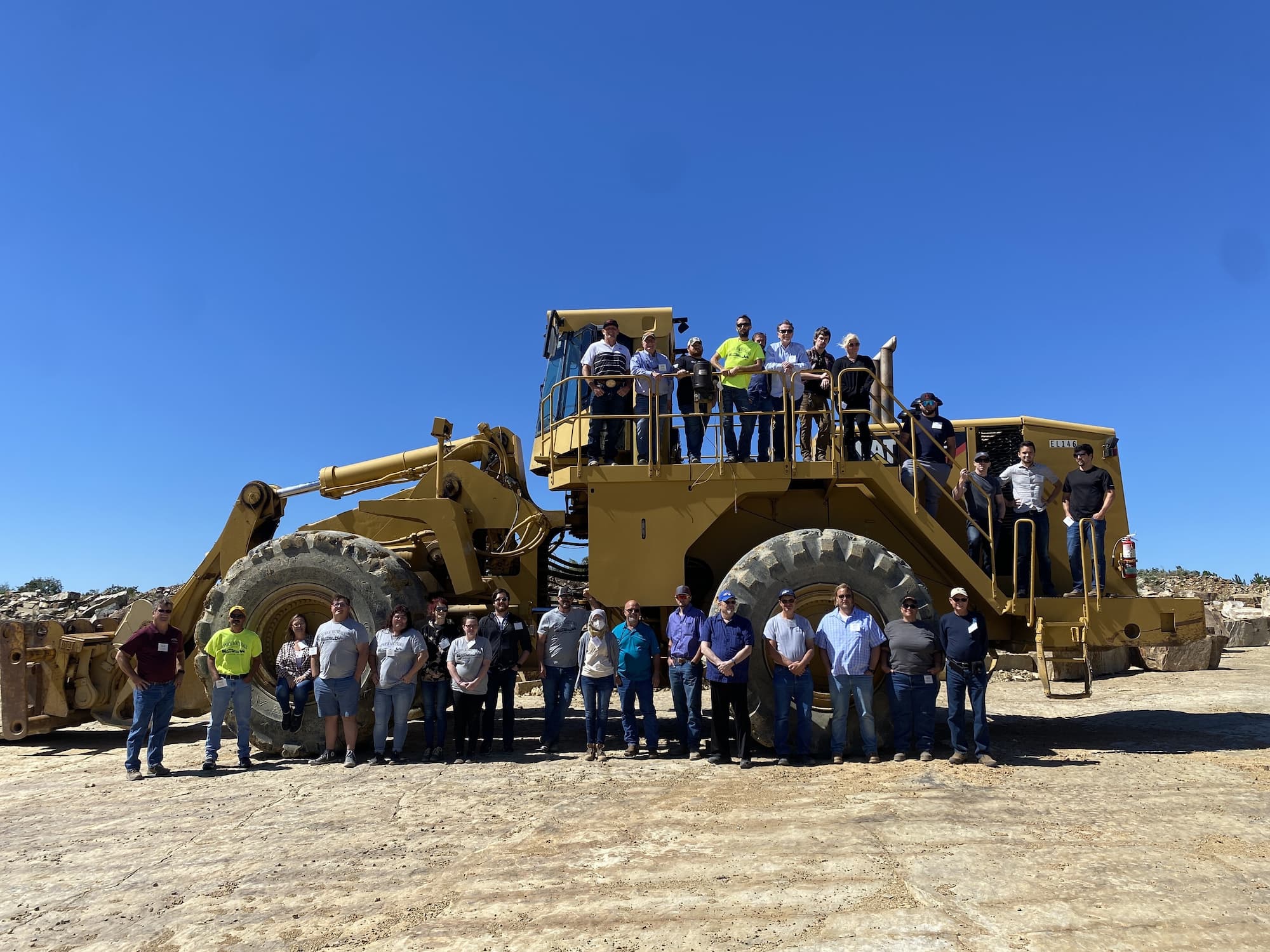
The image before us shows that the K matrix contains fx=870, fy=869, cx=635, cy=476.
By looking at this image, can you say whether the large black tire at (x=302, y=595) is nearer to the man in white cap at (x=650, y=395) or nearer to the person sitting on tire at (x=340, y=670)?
the person sitting on tire at (x=340, y=670)

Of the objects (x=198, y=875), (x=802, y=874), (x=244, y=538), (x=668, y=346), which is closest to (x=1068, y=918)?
(x=802, y=874)

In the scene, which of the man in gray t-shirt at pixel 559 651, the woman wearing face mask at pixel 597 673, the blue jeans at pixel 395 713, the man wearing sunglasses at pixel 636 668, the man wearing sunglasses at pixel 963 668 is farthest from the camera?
the man in gray t-shirt at pixel 559 651

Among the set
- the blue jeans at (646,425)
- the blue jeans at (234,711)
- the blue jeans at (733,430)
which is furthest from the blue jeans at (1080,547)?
the blue jeans at (234,711)

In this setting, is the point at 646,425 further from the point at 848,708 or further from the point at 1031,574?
the point at 1031,574

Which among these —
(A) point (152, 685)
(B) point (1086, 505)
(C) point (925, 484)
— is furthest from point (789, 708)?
(A) point (152, 685)

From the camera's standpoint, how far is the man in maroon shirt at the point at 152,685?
806 cm

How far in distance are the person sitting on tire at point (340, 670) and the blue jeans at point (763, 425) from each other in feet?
13.7

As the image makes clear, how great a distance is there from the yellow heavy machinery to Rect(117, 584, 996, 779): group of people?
27 centimetres

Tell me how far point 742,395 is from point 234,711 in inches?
229

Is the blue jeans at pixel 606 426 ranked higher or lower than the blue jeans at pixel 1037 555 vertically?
higher

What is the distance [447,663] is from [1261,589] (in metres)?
35.3

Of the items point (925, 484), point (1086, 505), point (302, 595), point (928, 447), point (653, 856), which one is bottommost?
point (653, 856)

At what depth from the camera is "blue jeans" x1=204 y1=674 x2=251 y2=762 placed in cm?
820

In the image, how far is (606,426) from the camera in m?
8.64
